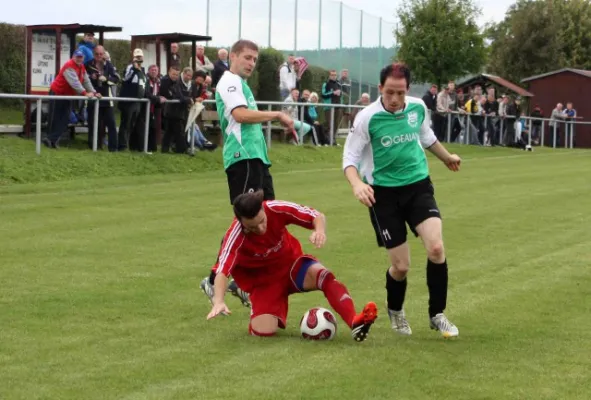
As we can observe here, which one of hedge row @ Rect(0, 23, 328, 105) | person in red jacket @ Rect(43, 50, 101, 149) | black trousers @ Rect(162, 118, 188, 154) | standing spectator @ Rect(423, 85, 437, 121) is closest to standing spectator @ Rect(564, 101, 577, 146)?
hedge row @ Rect(0, 23, 328, 105)

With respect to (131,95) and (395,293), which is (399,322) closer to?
(395,293)

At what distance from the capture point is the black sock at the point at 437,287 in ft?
25.6

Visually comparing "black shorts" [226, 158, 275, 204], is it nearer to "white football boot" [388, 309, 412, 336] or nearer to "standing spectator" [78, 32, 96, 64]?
"white football boot" [388, 309, 412, 336]

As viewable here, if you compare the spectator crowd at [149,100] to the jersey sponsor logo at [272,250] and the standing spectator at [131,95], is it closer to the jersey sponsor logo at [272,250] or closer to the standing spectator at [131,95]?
the standing spectator at [131,95]

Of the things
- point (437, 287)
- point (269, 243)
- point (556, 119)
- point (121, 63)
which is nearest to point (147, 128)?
point (121, 63)

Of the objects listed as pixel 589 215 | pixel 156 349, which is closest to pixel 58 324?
pixel 156 349

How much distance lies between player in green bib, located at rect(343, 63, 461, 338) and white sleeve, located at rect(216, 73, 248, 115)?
48.0 inches

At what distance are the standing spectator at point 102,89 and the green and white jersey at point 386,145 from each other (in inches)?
523

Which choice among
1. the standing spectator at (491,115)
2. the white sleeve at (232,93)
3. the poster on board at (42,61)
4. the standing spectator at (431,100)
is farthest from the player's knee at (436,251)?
the standing spectator at (491,115)

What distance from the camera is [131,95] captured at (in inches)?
848

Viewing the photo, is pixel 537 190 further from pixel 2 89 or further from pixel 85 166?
pixel 2 89

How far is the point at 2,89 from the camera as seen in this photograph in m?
26.1

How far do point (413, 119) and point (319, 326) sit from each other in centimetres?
156

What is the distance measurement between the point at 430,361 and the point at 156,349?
1683 millimetres
